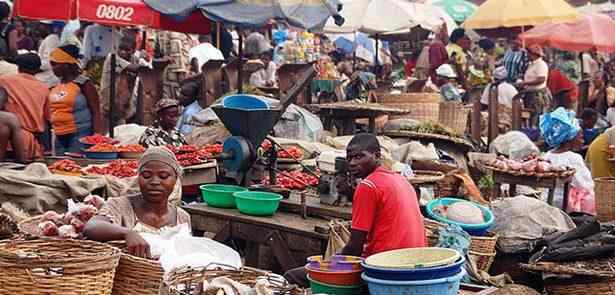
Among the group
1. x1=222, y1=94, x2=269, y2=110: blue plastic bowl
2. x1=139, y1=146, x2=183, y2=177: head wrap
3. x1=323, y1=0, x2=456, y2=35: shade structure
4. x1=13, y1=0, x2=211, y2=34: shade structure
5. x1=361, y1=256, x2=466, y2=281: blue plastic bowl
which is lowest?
x1=361, y1=256, x2=466, y2=281: blue plastic bowl

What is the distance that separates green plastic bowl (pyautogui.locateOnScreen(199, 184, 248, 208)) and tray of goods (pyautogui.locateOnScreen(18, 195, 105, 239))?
207 centimetres

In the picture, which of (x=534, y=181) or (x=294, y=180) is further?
(x=534, y=181)

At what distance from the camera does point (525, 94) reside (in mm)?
15797

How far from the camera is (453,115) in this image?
12422 mm

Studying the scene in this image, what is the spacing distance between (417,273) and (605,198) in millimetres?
4273

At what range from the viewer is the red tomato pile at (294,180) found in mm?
7932

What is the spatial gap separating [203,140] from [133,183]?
2.30 metres

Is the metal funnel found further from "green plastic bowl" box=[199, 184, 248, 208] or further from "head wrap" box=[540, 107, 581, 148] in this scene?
"head wrap" box=[540, 107, 581, 148]

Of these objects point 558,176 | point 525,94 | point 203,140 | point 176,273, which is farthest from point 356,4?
point 176,273

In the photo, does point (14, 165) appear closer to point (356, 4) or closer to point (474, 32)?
point (356, 4)

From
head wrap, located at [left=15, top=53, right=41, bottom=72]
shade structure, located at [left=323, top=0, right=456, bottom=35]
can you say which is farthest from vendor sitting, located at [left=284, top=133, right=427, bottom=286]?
shade structure, located at [left=323, top=0, right=456, bottom=35]

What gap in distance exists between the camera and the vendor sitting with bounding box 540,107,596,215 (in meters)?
8.97

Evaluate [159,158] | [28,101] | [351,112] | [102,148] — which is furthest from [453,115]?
[159,158]

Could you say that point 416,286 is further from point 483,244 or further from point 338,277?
point 483,244
